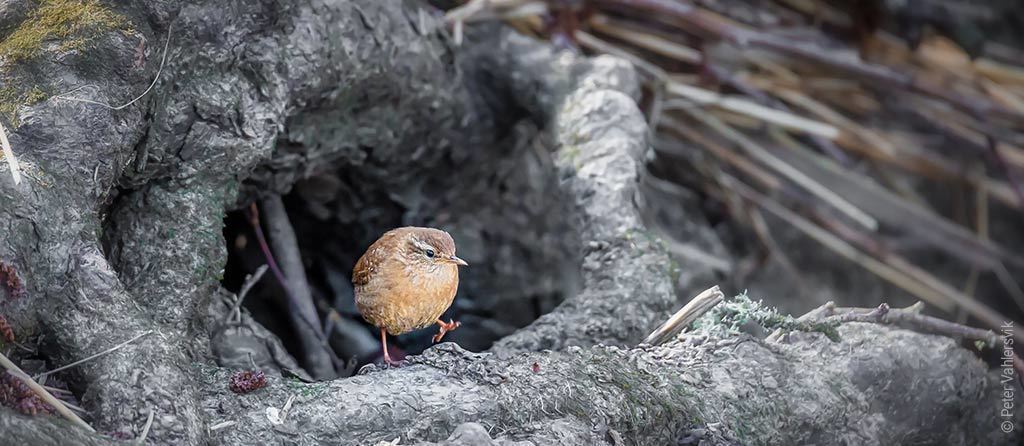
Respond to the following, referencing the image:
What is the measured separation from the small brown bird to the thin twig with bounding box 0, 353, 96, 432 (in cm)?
100

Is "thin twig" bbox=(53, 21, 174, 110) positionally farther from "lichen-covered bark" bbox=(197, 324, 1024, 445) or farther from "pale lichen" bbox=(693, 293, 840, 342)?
"pale lichen" bbox=(693, 293, 840, 342)

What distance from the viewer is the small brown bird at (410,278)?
9.16ft

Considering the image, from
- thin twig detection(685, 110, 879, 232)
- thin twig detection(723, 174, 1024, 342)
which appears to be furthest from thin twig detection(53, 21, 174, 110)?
thin twig detection(723, 174, 1024, 342)

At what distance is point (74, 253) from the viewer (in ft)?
7.04

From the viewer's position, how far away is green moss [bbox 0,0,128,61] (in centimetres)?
228

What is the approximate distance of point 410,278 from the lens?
9.09 feet

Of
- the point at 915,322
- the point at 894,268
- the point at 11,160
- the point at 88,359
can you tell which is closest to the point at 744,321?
the point at 915,322

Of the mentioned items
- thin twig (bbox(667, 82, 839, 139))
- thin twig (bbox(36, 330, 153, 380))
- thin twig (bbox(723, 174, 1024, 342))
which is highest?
thin twig (bbox(36, 330, 153, 380))

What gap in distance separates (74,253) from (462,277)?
218 cm

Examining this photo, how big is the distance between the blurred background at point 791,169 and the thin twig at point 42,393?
205cm

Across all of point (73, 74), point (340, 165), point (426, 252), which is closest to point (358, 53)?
point (340, 165)

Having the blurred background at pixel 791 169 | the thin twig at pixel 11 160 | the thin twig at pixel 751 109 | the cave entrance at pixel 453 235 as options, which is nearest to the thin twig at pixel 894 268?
the blurred background at pixel 791 169

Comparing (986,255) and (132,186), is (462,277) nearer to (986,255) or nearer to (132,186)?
(132,186)

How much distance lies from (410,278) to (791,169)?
254cm
